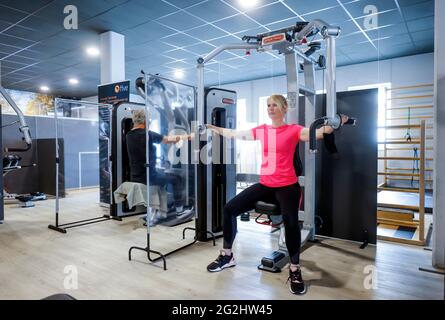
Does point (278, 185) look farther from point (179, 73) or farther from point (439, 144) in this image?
point (179, 73)

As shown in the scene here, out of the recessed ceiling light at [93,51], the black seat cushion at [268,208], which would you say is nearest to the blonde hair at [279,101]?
the black seat cushion at [268,208]

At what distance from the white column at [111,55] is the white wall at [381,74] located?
4.50m

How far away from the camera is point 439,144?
260 centimetres

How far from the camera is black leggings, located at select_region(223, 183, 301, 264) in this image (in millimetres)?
2303

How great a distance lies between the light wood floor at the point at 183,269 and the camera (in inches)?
85.5

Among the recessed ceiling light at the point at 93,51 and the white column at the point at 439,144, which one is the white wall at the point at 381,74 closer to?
the recessed ceiling light at the point at 93,51

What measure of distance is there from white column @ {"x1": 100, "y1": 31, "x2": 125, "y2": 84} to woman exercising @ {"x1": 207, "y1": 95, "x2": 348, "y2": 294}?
12.2 feet

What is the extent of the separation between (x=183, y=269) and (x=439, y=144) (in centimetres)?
242

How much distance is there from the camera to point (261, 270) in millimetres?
2584

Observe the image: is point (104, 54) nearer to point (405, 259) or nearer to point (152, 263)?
point (152, 263)

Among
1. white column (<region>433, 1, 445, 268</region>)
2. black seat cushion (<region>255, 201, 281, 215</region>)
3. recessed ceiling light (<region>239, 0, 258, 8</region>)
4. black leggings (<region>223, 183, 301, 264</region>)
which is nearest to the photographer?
black leggings (<region>223, 183, 301, 264</region>)

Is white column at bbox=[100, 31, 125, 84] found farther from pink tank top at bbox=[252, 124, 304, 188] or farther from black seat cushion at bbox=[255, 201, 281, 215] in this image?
black seat cushion at bbox=[255, 201, 281, 215]

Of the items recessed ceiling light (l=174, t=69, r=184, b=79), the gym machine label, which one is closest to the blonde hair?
the gym machine label

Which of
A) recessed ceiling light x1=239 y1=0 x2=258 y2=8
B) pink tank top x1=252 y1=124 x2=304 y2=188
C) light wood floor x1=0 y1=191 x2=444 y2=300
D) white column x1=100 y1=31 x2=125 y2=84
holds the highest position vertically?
recessed ceiling light x1=239 y1=0 x2=258 y2=8
